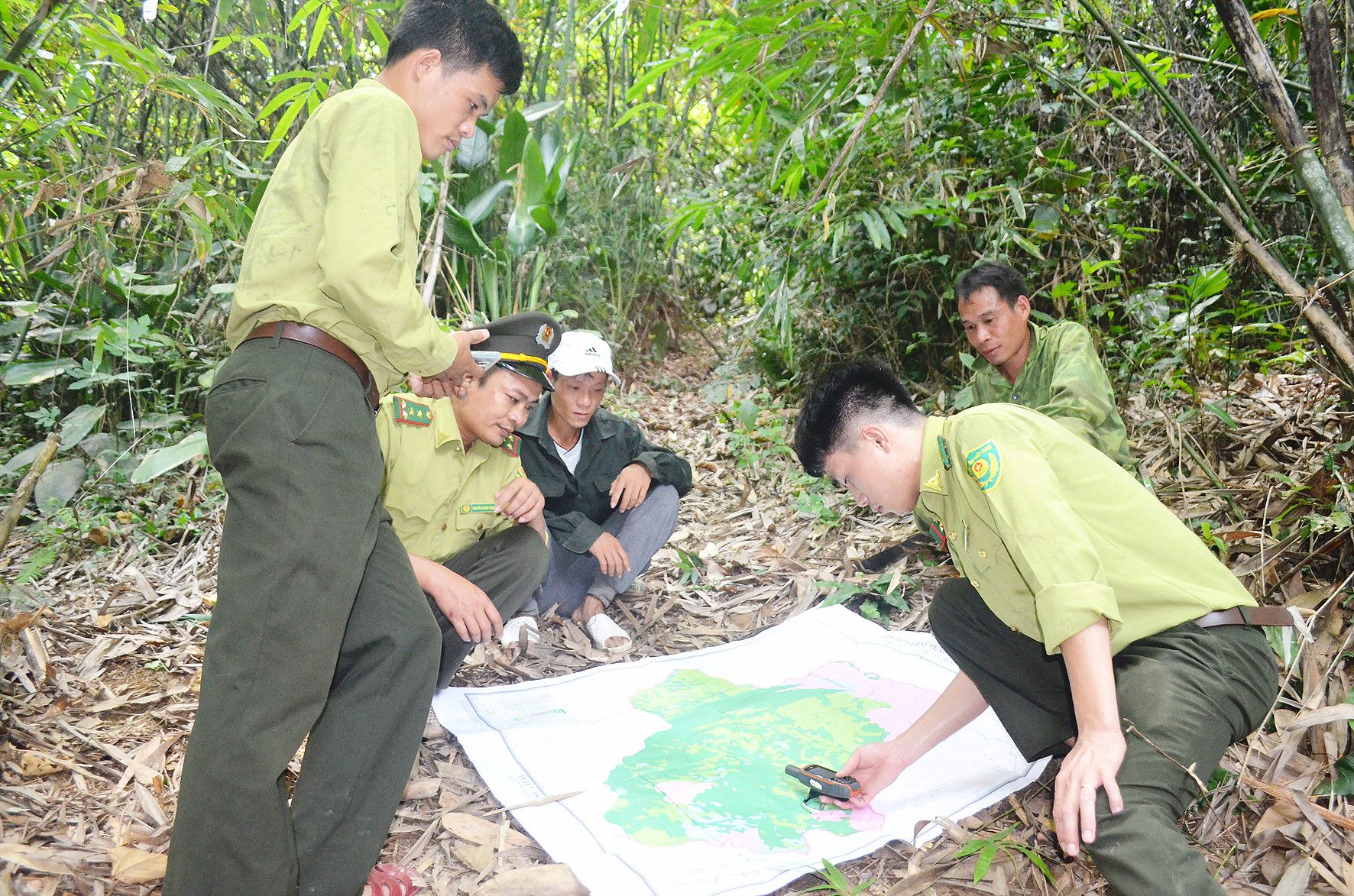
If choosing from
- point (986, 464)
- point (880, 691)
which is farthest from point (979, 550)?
point (880, 691)

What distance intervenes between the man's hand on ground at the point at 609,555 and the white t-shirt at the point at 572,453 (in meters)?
0.34

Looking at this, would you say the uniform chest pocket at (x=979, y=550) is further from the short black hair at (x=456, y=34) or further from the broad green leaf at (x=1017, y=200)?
the broad green leaf at (x=1017, y=200)

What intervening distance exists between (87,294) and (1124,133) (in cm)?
446

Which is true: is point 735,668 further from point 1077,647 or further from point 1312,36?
point 1312,36

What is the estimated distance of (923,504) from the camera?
64.9 inches

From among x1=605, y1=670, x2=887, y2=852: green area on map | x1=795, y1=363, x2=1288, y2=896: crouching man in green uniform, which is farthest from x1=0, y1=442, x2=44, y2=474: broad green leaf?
x1=795, y1=363, x2=1288, y2=896: crouching man in green uniform

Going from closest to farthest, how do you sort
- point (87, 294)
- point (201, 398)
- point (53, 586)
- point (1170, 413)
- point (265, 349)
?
point (265, 349) → point (53, 586) → point (1170, 413) → point (87, 294) → point (201, 398)

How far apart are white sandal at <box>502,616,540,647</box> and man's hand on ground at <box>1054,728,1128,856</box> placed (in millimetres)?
1738

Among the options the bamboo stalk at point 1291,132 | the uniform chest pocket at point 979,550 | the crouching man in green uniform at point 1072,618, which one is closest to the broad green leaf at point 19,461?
the crouching man in green uniform at point 1072,618

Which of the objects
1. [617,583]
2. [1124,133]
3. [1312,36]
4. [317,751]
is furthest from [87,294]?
[1124,133]

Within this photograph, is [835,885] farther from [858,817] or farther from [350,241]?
[350,241]

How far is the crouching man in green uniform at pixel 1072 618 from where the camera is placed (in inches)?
48.1

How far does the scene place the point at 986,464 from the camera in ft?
4.66

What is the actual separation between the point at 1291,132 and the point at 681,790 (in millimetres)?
1876
